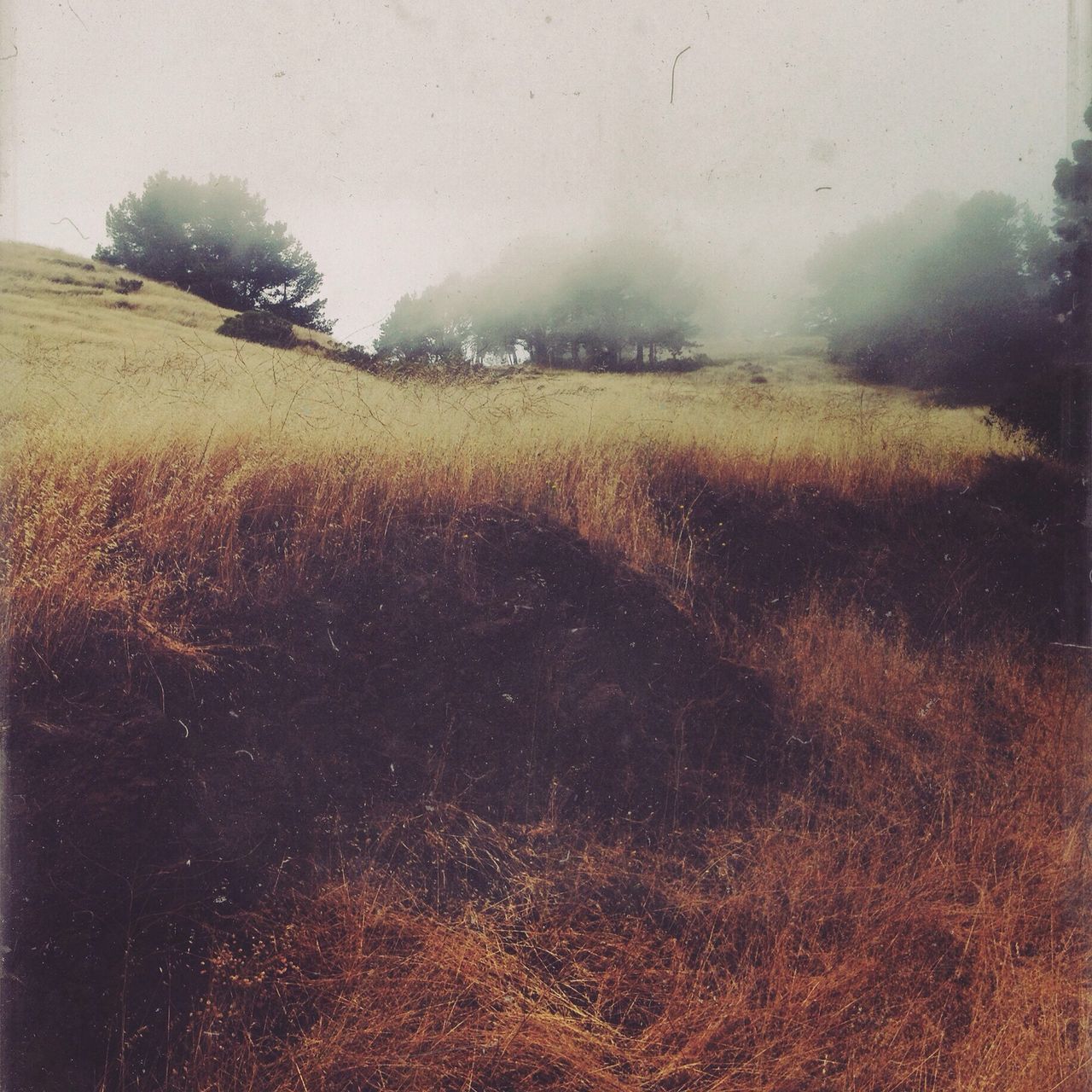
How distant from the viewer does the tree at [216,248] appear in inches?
110

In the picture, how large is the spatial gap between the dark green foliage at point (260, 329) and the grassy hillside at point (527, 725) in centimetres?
19

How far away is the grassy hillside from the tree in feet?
0.77

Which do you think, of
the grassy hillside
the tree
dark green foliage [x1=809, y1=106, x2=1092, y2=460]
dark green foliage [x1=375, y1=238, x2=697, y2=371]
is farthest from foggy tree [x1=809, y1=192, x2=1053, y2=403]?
the tree

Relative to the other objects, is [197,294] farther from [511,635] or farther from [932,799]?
[932,799]

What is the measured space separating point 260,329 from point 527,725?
99.2 inches

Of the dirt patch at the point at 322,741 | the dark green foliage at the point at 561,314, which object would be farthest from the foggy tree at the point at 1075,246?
the dirt patch at the point at 322,741

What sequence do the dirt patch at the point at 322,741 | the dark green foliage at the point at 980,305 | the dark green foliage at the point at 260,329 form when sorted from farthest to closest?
the dark green foliage at the point at 260,329 < the dark green foliage at the point at 980,305 < the dirt patch at the point at 322,741

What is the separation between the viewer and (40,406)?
2695 millimetres

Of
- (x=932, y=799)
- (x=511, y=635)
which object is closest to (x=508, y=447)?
(x=511, y=635)

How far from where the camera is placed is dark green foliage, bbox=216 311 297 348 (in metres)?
3.35

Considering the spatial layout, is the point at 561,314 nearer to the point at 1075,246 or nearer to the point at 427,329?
the point at 427,329

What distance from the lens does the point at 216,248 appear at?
10.9 feet

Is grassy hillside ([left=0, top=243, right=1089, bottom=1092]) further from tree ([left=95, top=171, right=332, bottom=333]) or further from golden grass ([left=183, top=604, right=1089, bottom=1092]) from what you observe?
tree ([left=95, top=171, right=332, bottom=333])

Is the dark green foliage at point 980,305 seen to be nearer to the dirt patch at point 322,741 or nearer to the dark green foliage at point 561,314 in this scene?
the dark green foliage at point 561,314
